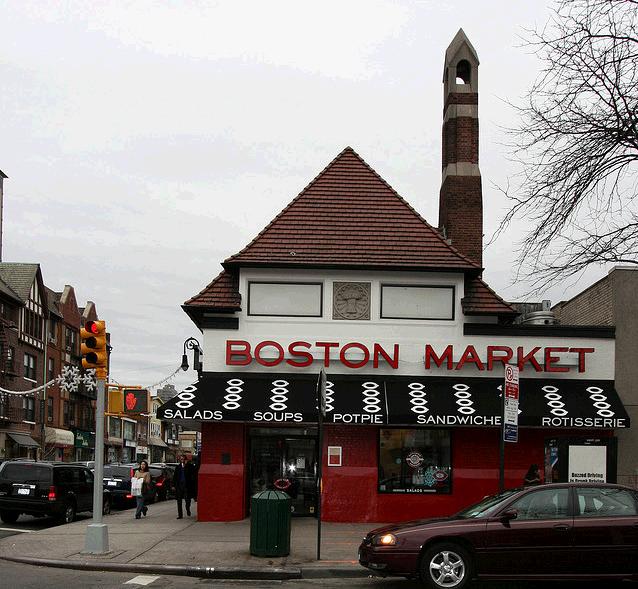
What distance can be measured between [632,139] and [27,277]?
47953mm

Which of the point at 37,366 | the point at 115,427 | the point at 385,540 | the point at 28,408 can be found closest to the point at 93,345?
the point at 385,540

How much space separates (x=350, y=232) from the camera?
2228cm

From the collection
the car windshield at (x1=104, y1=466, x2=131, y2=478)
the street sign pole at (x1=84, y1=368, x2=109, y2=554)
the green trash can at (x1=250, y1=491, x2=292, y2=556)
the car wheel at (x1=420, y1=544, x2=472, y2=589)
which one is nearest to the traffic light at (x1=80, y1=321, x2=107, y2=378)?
the street sign pole at (x1=84, y1=368, x2=109, y2=554)

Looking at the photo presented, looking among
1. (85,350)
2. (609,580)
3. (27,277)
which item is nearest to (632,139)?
(609,580)

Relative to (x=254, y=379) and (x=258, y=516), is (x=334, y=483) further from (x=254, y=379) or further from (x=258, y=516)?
(x=258, y=516)

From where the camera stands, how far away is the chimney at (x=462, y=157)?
26.6 metres

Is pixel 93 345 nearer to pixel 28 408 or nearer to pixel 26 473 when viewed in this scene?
pixel 26 473

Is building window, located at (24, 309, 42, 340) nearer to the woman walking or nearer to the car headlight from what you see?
the woman walking

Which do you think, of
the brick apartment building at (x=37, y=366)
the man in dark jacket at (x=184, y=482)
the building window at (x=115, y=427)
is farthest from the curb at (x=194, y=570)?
the building window at (x=115, y=427)

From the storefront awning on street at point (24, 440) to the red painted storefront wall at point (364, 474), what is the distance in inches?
1313

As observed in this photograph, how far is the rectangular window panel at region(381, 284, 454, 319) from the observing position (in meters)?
21.5

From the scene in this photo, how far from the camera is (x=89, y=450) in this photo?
234ft

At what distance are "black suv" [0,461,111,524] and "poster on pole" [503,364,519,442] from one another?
12898mm

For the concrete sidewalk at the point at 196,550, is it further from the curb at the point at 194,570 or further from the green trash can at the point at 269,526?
the green trash can at the point at 269,526
